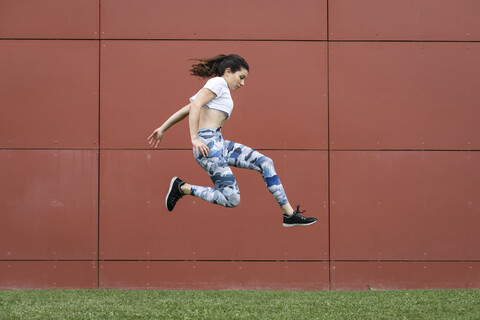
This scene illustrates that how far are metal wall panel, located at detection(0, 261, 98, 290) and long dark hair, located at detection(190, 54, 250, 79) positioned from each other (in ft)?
10.8

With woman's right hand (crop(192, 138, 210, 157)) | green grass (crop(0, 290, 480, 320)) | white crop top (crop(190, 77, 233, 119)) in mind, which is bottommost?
green grass (crop(0, 290, 480, 320))

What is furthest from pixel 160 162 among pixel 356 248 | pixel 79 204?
pixel 356 248

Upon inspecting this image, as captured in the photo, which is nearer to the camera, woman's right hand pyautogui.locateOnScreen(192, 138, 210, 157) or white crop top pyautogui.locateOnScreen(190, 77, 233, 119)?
woman's right hand pyautogui.locateOnScreen(192, 138, 210, 157)

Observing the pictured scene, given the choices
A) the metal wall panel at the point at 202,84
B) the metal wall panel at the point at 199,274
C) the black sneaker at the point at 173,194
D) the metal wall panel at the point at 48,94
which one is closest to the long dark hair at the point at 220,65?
the black sneaker at the point at 173,194

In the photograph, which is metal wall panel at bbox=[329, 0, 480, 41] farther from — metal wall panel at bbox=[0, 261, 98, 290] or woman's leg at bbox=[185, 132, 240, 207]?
metal wall panel at bbox=[0, 261, 98, 290]

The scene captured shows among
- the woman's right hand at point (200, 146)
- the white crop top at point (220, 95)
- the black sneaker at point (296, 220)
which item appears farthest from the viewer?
the black sneaker at point (296, 220)

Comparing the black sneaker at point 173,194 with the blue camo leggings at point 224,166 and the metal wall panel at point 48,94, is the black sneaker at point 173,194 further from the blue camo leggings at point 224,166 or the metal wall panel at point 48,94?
the metal wall panel at point 48,94

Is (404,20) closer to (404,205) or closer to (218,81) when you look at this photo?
(404,205)

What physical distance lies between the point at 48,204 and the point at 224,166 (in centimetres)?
338

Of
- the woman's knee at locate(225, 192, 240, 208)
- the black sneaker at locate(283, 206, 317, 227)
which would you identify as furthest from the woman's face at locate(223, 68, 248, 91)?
the black sneaker at locate(283, 206, 317, 227)

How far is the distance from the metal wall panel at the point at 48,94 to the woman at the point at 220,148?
2696 millimetres

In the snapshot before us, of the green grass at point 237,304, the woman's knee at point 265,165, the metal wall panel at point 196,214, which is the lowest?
the green grass at point 237,304

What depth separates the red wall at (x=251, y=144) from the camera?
7352 mm

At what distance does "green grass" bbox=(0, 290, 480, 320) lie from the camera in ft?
17.8
